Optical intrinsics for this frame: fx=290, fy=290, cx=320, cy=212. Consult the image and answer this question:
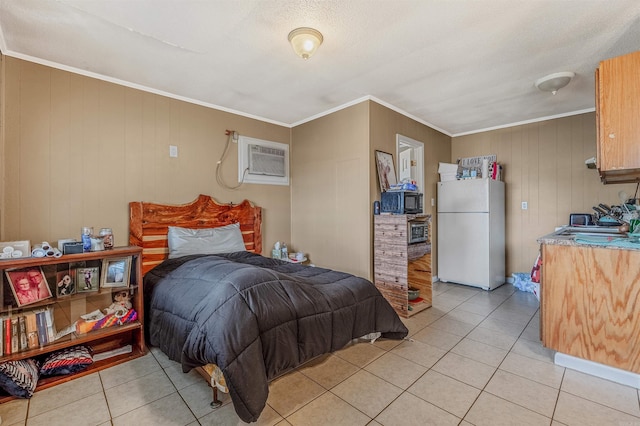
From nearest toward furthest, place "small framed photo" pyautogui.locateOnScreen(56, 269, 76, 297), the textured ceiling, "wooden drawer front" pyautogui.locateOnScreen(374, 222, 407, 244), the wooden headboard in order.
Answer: the textured ceiling → "small framed photo" pyautogui.locateOnScreen(56, 269, 76, 297) → the wooden headboard → "wooden drawer front" pyautogui.locateOnScreen(374, 222, 407, 244)

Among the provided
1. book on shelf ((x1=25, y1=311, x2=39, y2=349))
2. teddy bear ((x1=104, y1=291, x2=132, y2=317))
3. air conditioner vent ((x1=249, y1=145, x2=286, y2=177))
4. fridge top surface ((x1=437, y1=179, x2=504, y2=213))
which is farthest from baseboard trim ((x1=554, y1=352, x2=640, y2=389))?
book on shelf ((x1=25, y1=311, x2=39, y2=349))

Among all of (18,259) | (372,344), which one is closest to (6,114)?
(18,259)

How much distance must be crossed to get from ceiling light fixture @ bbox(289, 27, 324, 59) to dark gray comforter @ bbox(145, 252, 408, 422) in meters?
1.62

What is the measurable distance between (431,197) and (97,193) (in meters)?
4.23

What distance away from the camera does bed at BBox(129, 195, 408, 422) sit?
1.53m

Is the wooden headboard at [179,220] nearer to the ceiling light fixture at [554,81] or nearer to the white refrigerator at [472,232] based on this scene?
the white refrigerator at [472,232]

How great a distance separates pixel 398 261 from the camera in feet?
10.1

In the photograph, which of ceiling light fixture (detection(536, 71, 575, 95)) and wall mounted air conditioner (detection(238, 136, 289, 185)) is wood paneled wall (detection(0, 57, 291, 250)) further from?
ceiling light fixture (detection(536, 71, 575, 95))

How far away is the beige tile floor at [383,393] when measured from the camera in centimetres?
161

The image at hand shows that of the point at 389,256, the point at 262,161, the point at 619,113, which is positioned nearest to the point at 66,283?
the point at 262,161

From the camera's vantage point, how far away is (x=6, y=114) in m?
2.32

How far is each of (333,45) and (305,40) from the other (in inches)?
11.8

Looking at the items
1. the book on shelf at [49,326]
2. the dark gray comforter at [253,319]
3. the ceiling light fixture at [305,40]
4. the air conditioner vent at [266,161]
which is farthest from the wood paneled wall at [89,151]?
the ceiling light fixture at [305,40]

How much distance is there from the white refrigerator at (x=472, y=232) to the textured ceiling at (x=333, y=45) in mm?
1330
